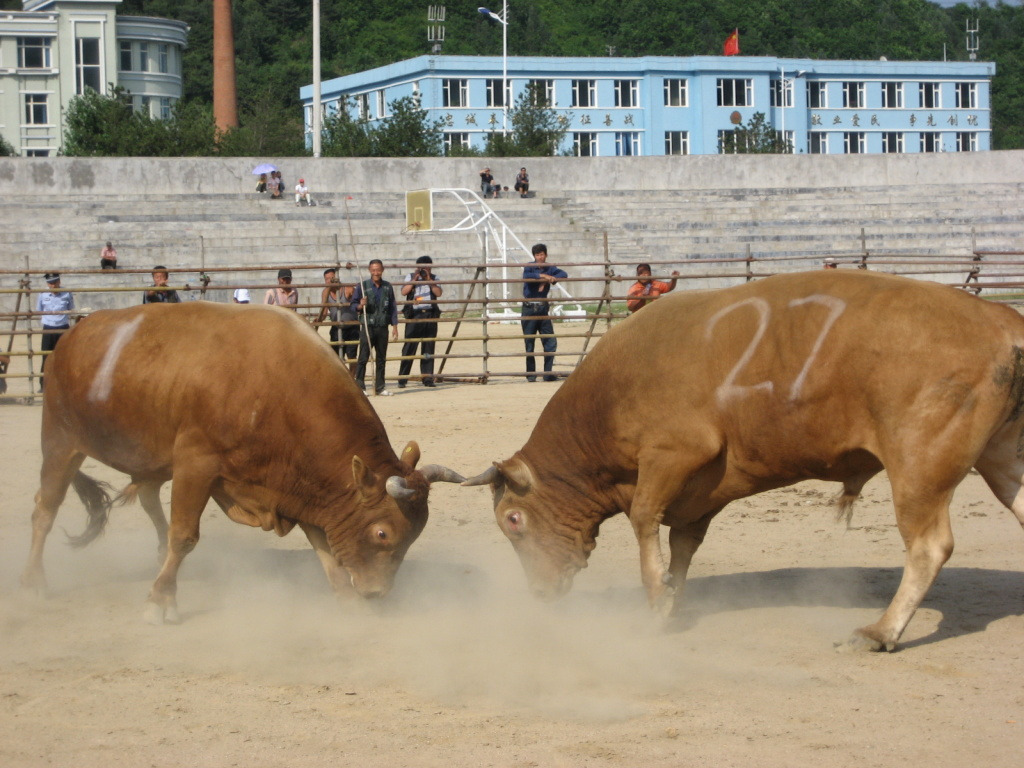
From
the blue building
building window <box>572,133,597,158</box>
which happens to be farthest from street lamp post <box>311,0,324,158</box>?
building window <box>572,133,597,158</box>

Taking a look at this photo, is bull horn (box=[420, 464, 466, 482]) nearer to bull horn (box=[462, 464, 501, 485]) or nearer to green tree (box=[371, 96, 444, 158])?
bull horn (box=[462, 464, 501, 485])

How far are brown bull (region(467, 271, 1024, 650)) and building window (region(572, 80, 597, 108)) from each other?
219 feet

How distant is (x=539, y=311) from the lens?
17.5m

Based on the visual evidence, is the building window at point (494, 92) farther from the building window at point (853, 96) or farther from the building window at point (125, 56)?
the building window at point (853, 96)

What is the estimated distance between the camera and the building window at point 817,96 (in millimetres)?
77812

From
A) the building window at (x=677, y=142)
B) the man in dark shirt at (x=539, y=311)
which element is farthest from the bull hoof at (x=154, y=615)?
the building window at (x=677, y=142)

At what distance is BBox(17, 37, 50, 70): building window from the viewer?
202 feet

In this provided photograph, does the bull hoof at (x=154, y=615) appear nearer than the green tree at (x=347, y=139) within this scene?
Yes

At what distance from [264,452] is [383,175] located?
2802 cm

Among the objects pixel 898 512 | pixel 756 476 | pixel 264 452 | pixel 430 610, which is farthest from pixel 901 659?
pixel 264 452

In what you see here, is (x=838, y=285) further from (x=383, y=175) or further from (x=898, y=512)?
(x=383, y=175)

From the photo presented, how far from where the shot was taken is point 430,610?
6570 mm

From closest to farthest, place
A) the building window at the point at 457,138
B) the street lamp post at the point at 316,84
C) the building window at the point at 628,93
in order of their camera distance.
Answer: the street lamp post at the point at 316,84, the building window at the point at 457,138, the building window at the point at 628,93

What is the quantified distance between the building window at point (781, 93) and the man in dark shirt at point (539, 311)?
60.9m
